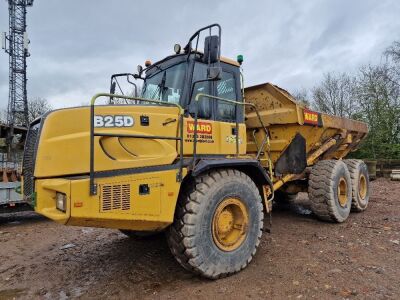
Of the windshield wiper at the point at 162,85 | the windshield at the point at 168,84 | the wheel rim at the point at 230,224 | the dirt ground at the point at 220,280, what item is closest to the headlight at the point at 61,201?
the dirt ground at the point at 220,280

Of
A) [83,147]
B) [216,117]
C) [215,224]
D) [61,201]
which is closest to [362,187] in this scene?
[216,117]

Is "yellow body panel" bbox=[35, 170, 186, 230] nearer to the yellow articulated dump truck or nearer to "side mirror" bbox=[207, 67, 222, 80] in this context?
the yellow articulated dump truck

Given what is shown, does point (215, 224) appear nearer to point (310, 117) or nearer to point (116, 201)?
point (116, 201)

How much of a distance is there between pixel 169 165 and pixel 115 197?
0.66 metres

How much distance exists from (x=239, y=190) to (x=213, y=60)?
156cm

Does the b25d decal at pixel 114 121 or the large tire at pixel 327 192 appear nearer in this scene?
the b25d decal at pixel 114 121

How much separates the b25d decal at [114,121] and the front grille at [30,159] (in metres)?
0.63

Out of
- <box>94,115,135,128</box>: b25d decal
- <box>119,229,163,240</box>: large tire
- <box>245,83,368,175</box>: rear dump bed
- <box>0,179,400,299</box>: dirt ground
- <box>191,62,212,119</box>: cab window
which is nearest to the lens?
<box>94,115,135,128</box>: b25d decal

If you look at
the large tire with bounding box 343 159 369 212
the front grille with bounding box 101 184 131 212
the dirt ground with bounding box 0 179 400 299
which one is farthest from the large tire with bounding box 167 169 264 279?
the large tire with bounding box 343 159 369 212

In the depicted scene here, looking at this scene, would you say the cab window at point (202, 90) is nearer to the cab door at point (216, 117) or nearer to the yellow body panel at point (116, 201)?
the cab door at point (216, 117)

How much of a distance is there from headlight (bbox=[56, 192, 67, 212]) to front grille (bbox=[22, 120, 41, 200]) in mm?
392

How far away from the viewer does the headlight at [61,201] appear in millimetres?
3185

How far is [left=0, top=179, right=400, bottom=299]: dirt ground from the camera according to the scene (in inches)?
145

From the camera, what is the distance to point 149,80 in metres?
5.07
